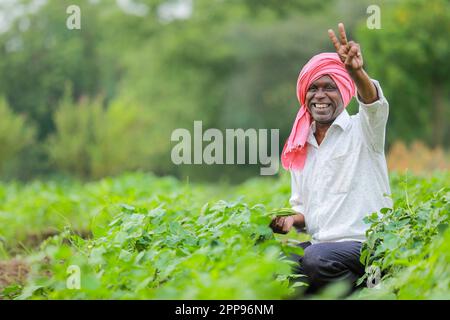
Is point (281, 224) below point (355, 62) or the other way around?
below

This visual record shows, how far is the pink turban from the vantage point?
3.73 meters

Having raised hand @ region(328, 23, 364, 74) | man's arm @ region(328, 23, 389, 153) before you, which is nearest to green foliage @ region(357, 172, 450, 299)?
man's arm @ region(328, 23, 389, 153)

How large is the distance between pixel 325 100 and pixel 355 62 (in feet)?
1.70

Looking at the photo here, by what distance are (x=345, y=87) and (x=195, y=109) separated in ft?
85.8

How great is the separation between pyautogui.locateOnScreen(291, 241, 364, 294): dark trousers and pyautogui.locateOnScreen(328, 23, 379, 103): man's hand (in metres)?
0.74

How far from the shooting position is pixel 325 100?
3.75 m

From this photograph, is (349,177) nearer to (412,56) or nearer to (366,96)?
(366,96)

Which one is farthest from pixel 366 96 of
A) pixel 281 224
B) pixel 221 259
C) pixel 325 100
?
pixel 221 259

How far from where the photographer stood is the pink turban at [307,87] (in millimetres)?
3734

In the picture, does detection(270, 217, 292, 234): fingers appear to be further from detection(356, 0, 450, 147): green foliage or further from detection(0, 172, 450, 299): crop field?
detection(356, 0, 450, 147): green foliage

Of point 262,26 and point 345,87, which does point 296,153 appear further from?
point 262,26

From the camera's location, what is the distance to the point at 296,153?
3867 millimetres

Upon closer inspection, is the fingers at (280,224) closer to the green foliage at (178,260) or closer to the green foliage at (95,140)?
the green foliage at (178,260)

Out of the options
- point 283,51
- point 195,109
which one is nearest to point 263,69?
point 283,51
